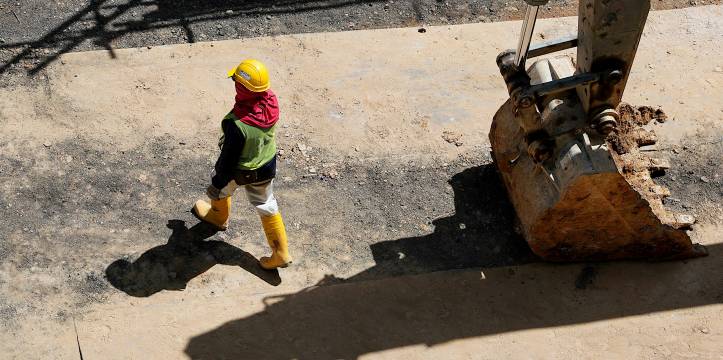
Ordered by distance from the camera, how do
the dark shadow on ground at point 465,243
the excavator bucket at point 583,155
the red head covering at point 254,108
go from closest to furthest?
the excavator bucket at point 583,155
the red head covering at point 254,108
the dark shadow on ground at point 465,243

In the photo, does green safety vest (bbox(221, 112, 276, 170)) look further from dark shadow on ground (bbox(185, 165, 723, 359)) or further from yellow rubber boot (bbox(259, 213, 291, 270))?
dark shadow on ground (bbox(185, 165, 723, 359))

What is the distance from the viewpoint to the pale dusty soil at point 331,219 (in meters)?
6.05

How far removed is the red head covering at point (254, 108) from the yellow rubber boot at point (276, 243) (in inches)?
31.7

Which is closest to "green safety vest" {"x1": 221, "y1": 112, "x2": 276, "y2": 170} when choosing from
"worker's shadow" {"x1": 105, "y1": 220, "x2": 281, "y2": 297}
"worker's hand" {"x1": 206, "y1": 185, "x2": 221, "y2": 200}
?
"worker's hand" {"x1": 206, "y1": 185, "x2": 221, "y2": 200}

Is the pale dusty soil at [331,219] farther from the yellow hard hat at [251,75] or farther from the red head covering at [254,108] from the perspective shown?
the yellow hard hat at [251,75]

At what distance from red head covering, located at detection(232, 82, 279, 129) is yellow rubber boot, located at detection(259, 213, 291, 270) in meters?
0.80

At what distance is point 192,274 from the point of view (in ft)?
20.9

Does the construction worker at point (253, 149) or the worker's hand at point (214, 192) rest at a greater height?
the construction worker at point (253, 149)

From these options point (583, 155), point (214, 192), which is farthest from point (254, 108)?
point (583, 155)

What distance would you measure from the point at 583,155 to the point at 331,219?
7.06 feet

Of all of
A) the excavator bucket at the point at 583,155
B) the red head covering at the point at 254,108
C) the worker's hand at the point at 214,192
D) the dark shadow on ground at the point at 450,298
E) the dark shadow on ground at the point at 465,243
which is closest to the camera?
the excavator bucket at the point at 583,155

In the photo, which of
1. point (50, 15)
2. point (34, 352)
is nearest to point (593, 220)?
point (34, 352)

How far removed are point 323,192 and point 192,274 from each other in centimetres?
137

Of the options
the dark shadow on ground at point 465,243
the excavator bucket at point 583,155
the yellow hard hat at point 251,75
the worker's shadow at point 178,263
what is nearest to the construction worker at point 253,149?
the yellow hard hat at point 251,75
